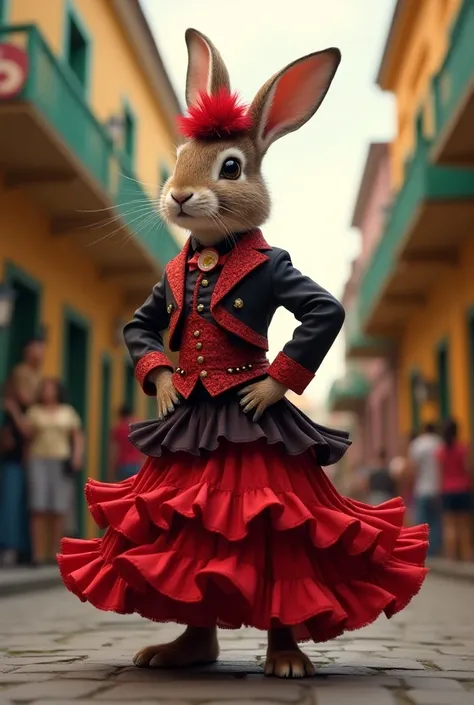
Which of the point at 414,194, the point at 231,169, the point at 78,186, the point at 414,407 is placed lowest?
the point at 231,169

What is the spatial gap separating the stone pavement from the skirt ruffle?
77 centimetres

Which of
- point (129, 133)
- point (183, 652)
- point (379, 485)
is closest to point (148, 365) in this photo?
point (183, 652)

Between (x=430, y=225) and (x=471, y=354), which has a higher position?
(x=430, y=225)

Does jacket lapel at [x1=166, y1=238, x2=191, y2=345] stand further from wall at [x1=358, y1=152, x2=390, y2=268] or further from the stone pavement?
wall at [x1=358, y1=152, x2=390, y2=268]

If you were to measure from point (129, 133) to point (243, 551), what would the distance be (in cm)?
1734

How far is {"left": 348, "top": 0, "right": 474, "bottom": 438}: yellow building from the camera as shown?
1296cm

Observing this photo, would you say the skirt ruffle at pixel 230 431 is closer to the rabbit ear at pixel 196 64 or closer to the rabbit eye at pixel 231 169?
the rabbit eye at pixel 231 169

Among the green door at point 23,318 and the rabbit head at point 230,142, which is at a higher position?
the green door at point 23,318

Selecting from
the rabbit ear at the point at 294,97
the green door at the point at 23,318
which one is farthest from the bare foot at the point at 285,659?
the green door at the point at 23,318

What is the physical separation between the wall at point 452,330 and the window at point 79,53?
20.8 feet

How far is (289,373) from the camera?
3762mm

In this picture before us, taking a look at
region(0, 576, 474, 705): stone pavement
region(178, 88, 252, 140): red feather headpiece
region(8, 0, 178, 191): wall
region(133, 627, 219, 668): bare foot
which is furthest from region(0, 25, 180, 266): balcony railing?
region(133, 627, 219, 668): bare foot

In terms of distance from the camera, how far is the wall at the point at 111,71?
14133 mm

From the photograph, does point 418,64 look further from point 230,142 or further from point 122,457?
point 230,142
